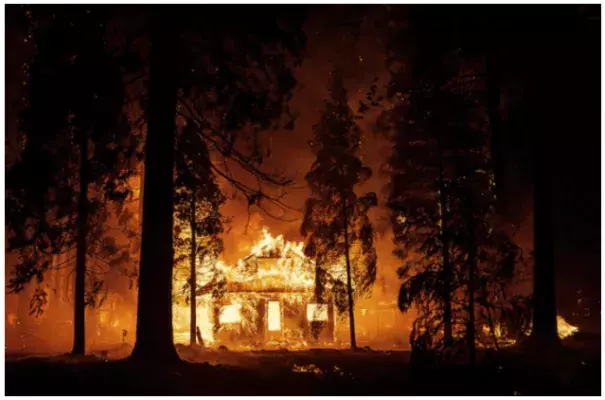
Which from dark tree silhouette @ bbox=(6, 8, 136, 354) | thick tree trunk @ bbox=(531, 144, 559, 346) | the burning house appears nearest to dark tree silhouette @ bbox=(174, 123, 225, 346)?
dark tree silhouette @ bbox=(6, 8, 136, 354)

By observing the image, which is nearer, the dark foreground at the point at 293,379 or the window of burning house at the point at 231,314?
the dark foreground at the point at 293,379

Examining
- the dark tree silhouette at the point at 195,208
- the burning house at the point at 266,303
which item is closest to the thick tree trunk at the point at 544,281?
the dark tree silhouette at the point at 195,208

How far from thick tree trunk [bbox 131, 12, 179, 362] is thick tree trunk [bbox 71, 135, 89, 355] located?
6009mm

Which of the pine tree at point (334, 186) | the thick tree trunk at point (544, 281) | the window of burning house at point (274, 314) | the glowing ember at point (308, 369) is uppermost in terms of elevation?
the pine tree at point (334, 186)

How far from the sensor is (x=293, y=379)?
38.5 feet

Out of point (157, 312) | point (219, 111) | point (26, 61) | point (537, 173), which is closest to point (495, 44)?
point (537, 173)

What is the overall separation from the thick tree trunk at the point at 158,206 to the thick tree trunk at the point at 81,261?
237 inches

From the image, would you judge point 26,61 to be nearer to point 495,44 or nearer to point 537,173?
point 495,44

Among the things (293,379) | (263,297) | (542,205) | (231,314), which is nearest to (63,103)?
(293,379)

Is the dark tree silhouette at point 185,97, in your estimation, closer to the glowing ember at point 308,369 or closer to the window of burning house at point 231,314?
the glowing ember at point 308,369

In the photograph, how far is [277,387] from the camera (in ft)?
36.7

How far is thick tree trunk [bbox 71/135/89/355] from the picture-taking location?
18.0 meters

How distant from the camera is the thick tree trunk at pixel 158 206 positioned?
1253 cm

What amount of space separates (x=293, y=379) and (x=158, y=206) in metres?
4.48
